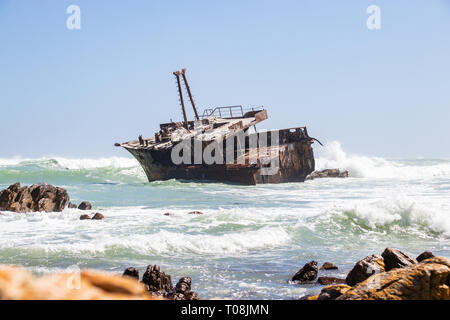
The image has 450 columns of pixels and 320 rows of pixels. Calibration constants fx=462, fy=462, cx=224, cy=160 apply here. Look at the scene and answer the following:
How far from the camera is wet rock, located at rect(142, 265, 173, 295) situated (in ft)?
17.0

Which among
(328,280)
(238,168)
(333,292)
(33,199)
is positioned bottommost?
(328,280)

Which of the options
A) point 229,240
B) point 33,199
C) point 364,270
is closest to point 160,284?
point 364,270

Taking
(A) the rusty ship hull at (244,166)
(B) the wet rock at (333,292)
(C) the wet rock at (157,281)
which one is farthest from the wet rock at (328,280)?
(A) the rusty ship hull at (244,166)

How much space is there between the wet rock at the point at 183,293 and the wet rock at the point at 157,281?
0.34ft

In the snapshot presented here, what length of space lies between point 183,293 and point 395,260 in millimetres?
2478

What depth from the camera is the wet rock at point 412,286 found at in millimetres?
3355

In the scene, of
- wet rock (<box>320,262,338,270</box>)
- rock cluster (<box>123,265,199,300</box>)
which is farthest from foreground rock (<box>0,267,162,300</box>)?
wet rock (<box>320,262,338,270</box>)

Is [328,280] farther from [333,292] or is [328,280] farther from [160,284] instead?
[160,284]

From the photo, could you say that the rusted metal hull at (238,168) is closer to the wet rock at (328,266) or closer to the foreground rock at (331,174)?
the foreground rock at (331,174)

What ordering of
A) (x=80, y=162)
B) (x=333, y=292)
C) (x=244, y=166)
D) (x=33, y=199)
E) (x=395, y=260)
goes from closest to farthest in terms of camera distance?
(x=333, y=292), (x=395, y=260), (x=33, y=199), (x=244, y=166), (x=80, y=162)

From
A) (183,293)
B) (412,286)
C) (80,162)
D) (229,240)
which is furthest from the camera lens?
(80,162)

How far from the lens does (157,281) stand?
523 centimetres
